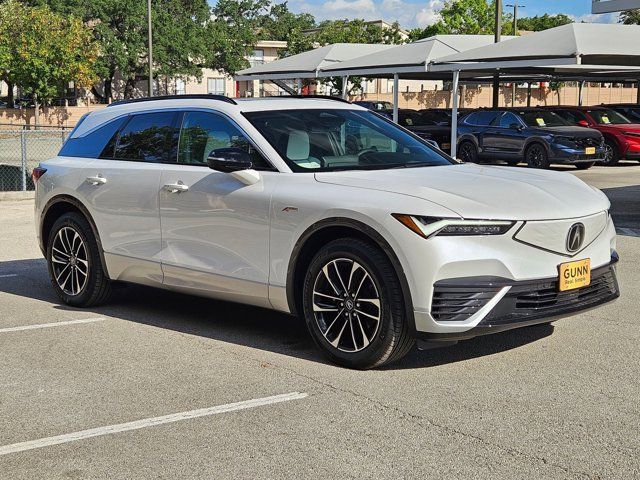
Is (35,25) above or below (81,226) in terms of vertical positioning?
above

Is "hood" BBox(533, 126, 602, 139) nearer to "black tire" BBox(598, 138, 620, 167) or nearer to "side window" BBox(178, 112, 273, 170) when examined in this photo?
"black tire" BBox(598, 138, 620, 167)

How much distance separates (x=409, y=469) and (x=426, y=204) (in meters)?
1.77

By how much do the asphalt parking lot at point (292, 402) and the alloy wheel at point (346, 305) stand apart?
207mm

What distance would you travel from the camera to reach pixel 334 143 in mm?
6707

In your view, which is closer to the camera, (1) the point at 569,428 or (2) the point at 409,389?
(1) the point at 569,428

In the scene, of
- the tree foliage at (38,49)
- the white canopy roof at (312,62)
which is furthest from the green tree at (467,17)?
the white canopy roof at (312,62)

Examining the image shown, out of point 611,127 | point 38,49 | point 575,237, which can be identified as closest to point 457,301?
point 575,237

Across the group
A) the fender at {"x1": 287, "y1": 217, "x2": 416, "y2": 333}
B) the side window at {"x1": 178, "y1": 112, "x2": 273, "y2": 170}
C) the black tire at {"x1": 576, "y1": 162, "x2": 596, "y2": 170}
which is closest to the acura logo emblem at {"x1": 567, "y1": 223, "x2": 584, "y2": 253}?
the fender at {"x1": 287, "y1": 217, "x2": 416, "y2": 333}

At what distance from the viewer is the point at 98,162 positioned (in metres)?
7.89

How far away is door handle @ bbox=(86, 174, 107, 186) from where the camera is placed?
7.64 meters

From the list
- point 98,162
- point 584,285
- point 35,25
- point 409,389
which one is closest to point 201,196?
point 98,162

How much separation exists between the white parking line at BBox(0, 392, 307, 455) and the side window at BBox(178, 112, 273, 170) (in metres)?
1.90

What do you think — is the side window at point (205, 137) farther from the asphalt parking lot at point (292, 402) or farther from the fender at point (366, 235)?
the asphalt parking lot at point (292, 402)

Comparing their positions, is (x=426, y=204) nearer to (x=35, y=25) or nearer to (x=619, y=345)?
(x=619, y=345)
